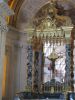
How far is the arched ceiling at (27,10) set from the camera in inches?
594

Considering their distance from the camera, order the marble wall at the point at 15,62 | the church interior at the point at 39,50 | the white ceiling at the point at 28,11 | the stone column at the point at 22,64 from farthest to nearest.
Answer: the white ceiling at the point at 28,11 < the stone column at the point at 22,64 < the marble wall at the point at 15,62 < the church interior at the point at 39,50

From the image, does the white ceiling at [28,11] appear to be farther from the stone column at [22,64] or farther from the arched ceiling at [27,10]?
the stone column at [22,64]

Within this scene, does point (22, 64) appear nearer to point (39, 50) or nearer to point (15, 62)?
point (15, 62)

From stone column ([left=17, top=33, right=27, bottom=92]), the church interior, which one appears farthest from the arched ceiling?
stone column ([left=17, top=33, right=27, bottom=92])

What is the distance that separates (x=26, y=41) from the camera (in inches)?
592

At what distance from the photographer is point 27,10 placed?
1549cm

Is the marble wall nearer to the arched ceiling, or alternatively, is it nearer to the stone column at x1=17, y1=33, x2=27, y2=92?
the stone column at x1=17, y1=33, x2=27, y2=92

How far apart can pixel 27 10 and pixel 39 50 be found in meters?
2.37

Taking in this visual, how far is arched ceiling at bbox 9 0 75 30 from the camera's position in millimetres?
15078

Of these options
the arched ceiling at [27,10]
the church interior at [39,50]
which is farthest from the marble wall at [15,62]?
the arched ceiling at [27,10]

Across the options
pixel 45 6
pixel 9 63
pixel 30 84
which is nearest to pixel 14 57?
pixel 9 63

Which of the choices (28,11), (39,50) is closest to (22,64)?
(39,50)

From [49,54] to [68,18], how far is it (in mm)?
2177

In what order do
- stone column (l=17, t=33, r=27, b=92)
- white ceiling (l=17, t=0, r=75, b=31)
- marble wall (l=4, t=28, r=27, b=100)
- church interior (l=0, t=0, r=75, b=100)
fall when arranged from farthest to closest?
white ceiling (l=17, t=0, r=75, b=31)
stone column (l=17, t=33, r=27, b=92)
marble wall (l=4, t=28, r=27, b=100)
church interior (l=0, t=0, r=75, b=100)
